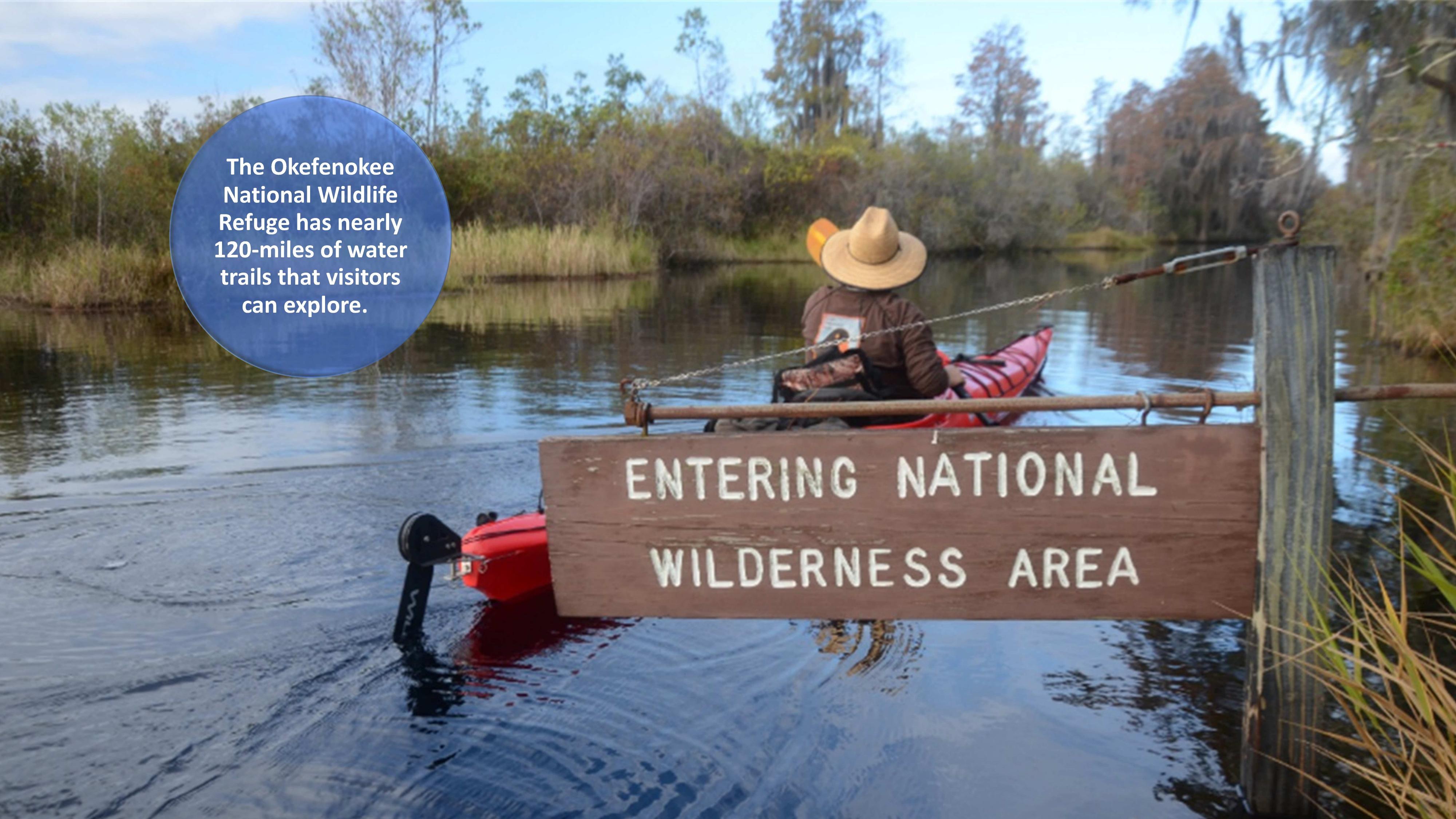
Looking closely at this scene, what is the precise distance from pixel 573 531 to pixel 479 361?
9.98m

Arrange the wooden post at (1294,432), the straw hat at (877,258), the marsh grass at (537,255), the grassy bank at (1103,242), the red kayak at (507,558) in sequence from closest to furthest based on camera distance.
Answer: the wooden post at (1294,432) → the red kayak at (507,558) → the straw hat at (877,258) → the marsh grass at (537,255) → the grassy bank at (1103,242)

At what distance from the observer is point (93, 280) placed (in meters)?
18.6

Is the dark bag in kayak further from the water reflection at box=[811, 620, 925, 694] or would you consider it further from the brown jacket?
the water reflection at box=[811, 620, 925, 694]

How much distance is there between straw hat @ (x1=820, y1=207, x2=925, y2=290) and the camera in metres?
5.69

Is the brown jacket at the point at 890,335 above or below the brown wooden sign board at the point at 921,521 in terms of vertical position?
above

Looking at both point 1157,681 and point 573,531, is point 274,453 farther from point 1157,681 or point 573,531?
point 1157,681

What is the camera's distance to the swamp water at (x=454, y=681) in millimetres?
3305

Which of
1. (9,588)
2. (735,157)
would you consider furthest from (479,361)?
(735,157)

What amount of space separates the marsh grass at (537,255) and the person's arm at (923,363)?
1751 cm

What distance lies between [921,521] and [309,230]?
9.19 meters

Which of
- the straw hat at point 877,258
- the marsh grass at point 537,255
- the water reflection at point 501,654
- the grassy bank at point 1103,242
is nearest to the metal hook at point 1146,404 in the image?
the water reflection at point 501,654

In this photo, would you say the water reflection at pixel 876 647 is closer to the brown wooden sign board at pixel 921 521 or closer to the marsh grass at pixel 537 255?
the brown wooden sign board at pixel 921 521
